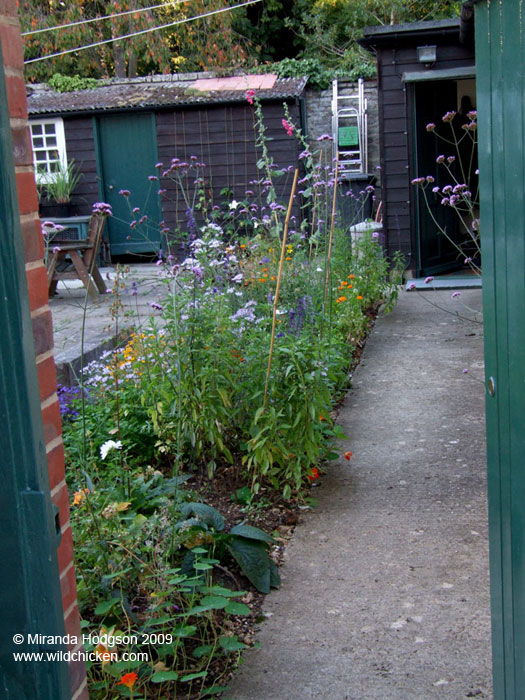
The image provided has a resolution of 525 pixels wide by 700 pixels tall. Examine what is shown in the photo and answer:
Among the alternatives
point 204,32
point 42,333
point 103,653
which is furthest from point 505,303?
point 204,32

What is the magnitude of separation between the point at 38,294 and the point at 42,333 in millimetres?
83

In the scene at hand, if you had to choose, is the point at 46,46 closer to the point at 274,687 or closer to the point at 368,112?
the point at 368,112

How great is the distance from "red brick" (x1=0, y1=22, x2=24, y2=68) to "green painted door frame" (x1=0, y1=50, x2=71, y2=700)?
0.28ft

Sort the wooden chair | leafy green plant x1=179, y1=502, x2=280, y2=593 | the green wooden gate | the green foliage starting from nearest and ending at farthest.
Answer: the green wooden gate → leafy green plant x1=179, y1=502, x2=280, y2=593 → the wooden chair → the green foliage

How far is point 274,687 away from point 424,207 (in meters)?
8.60

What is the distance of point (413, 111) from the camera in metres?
9.88

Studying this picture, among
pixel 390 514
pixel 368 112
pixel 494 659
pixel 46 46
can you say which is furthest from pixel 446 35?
pixel 46 46

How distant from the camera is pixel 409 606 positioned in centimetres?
284

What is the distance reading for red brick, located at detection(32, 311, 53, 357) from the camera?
1631 mm

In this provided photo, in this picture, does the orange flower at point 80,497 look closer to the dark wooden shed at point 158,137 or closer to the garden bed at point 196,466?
the garden bed at point 196,466

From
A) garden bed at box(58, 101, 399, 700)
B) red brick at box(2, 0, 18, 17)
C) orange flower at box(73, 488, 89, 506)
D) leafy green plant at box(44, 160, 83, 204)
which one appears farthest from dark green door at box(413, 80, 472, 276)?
red brick at box(2, 0, 18, 17)

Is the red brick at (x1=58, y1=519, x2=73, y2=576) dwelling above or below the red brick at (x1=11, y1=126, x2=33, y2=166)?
below

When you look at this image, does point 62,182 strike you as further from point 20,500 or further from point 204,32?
point 20,500

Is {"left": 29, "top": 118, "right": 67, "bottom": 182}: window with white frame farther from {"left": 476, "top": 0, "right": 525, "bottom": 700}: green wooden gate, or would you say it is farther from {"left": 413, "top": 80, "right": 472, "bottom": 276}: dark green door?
{"left": 476, "top": 0, "right": 525, "bottom": 700}: green wooden gate
